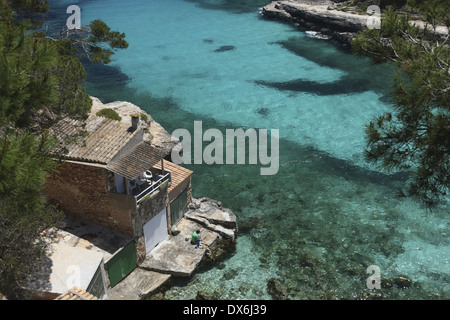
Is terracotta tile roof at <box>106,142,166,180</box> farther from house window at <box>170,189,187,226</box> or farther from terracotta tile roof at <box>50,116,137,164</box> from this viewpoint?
house window at <box>170,189,187,226</box>

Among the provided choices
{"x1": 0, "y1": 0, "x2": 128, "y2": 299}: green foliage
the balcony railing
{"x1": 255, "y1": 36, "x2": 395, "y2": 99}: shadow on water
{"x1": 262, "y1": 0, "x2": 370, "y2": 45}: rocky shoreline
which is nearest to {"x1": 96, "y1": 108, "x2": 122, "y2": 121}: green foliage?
the balcony railing

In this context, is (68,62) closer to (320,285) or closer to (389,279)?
(320,285)

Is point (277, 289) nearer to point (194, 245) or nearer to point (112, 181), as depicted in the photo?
point (194, 245)

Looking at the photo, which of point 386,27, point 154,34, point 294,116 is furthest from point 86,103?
point 154,34

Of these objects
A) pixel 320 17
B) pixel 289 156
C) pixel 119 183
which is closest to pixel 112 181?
pixel 119 183

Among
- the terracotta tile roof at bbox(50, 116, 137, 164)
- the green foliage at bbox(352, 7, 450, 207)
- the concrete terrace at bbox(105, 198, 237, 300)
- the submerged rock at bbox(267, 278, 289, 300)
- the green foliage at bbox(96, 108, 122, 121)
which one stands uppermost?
the green foliage at bbox(352, 7, 450, 207)

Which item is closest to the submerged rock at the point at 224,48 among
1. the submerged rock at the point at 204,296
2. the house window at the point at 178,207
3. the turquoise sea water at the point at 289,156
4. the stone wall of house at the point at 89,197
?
the turquoise sea water at the point at 289,156

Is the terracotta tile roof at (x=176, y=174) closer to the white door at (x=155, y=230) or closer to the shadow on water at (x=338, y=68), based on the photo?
the white door at (x=155, y=230)
